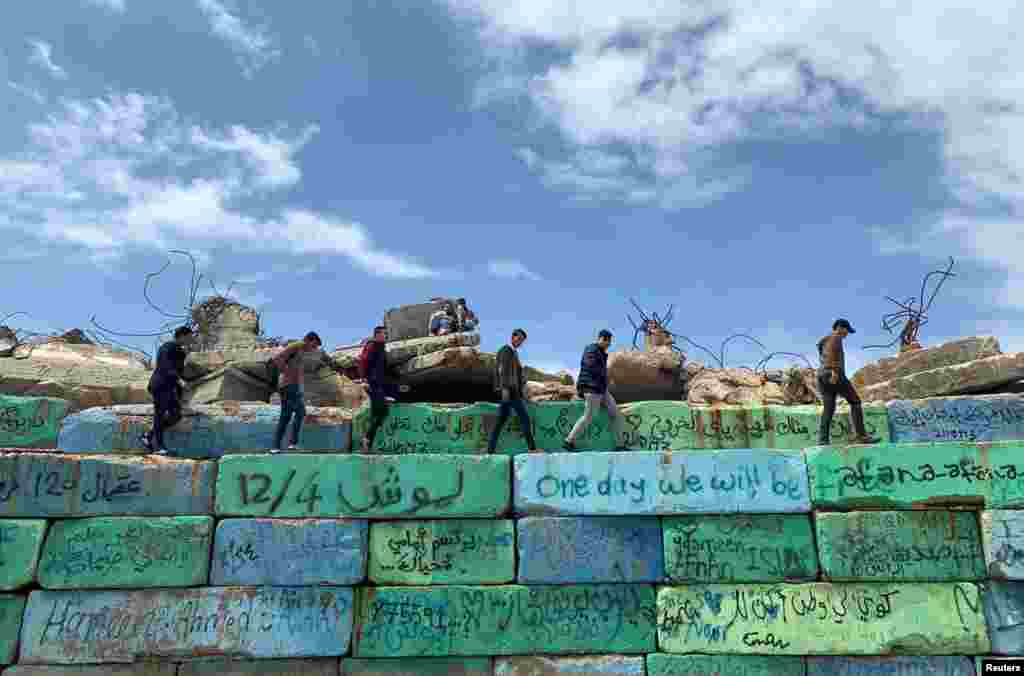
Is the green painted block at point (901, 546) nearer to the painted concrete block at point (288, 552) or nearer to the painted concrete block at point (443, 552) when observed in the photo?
the painted concrete block at point (443, 552)

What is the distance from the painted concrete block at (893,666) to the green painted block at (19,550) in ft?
21.8

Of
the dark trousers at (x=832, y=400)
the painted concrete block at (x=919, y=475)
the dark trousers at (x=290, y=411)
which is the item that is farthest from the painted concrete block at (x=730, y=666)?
the dark trousers at (x=290, y=411)

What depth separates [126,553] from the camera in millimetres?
6309

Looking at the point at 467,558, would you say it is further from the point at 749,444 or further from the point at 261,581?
the point at 749,444

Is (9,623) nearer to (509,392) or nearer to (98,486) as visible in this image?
(98,486)

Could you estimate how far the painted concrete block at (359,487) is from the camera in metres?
6.47

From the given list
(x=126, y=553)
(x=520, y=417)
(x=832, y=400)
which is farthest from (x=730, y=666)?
(x=126, y=553)

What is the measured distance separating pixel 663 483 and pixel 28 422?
251 inches

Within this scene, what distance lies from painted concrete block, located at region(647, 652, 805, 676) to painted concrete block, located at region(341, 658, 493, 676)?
144cm

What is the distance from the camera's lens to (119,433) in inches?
282

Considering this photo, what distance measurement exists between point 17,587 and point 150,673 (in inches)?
54.4

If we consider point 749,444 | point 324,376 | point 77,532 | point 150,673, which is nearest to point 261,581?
point 150,673

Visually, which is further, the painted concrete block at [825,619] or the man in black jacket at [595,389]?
the man in black jacket at [595,389]

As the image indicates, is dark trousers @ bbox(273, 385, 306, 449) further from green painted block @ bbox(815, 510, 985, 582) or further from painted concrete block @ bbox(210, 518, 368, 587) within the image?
green painted block @ bbox(815, 510, 985, 582)
